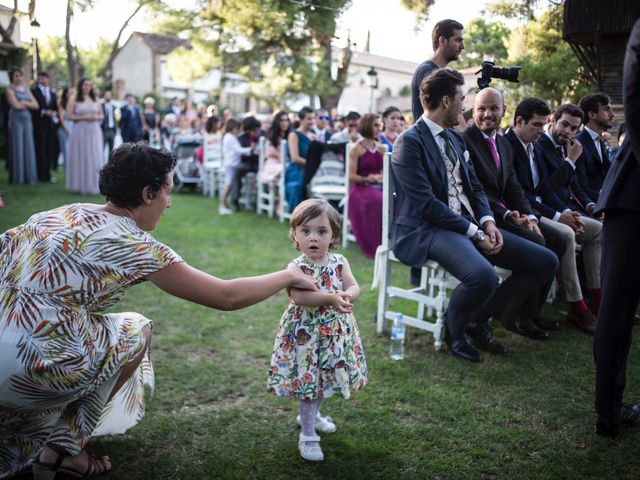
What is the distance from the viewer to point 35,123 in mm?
13219

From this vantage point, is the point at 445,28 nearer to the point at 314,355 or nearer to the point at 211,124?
the point at 314,355

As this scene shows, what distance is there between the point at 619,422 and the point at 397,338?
5.14 feet

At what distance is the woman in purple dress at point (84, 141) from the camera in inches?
408

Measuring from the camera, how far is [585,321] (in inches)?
182

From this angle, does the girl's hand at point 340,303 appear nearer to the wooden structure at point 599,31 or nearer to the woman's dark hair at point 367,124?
the woman's dark hair at point 367,124

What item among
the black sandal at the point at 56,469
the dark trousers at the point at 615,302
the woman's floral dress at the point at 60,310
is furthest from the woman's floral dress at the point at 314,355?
the dark trousers at the point at 615,302

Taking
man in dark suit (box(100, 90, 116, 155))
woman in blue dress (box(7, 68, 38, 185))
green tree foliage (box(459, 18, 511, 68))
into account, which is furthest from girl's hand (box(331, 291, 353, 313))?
man in dark suit (box(100, 90, 116, 155))

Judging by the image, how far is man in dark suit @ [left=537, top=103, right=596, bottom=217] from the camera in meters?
4.89

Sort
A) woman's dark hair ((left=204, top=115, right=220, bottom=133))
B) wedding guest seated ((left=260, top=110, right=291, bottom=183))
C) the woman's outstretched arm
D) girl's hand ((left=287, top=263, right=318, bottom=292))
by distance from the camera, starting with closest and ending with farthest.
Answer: the woman's outstretched arm
girl's hand ((left=287, top=263, right=318, bottom=292))
wedding guest seated ((left=260, top=110, right=291, bottom=183))
woman's dark hair ((left=204, top=115, right=220, bottom=133))

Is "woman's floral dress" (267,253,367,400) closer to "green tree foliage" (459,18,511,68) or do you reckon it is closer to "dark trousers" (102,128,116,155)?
"green tree foliage" (459,18,511,68)

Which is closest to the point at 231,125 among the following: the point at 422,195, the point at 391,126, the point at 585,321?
the point at 391,126

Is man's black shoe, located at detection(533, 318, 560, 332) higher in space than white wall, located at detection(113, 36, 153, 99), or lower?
lower

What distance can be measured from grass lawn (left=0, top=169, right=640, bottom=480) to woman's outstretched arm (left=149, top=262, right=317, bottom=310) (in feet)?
2.71

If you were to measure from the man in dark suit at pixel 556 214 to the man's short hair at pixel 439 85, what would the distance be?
1.07m
